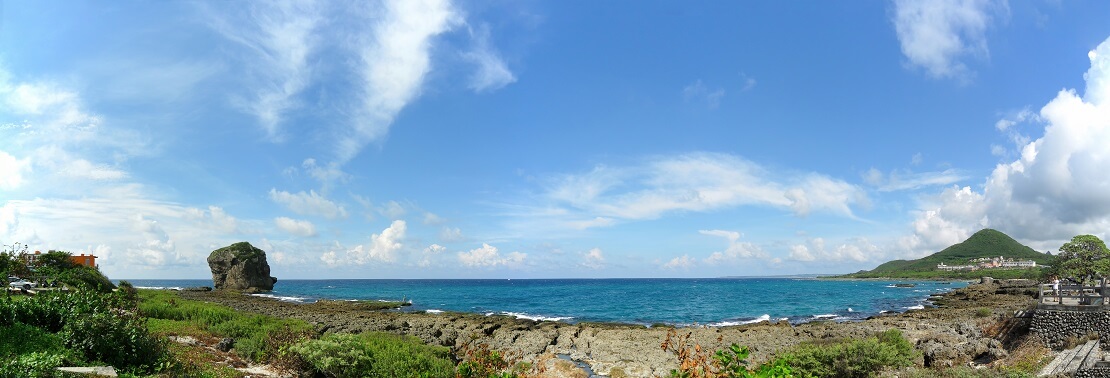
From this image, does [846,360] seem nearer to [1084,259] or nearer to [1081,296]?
[1081,296]

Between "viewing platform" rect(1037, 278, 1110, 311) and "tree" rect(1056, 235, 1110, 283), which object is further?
"tree" rect(1056, 235, 1110, 283)

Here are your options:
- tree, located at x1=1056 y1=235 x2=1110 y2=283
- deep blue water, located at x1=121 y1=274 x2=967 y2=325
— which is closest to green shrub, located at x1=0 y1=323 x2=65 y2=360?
deep blue water, located at x1=121 y1=274 x2=967 y2=325

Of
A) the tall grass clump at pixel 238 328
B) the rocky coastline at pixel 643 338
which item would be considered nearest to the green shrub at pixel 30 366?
the tall grass clump at pixel 238 328

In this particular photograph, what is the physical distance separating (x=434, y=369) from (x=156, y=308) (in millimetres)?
19818

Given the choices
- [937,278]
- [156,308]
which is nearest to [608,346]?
[156,308]

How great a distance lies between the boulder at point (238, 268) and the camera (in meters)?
98.5

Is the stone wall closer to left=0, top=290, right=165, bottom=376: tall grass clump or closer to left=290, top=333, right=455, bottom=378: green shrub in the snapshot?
left=290, top=333, right=455, bottom=378: green shrub

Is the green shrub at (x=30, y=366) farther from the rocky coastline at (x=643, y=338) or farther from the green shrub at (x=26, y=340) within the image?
the rocky coastline at (x=643, y=338)

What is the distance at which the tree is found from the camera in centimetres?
3458

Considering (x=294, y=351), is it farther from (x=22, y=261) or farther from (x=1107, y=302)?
(x=1107, y=302)

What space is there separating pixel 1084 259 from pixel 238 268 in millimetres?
115870

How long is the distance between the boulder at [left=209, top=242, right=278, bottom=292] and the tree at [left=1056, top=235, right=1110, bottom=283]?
110 metres

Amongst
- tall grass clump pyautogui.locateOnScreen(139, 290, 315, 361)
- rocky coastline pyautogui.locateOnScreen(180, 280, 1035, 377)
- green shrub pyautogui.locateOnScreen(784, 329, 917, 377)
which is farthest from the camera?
rocky coastline pyautogui.locateOnScreen(180, 280, 1035, 377)

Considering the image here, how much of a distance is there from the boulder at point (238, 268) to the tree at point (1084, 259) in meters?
110
